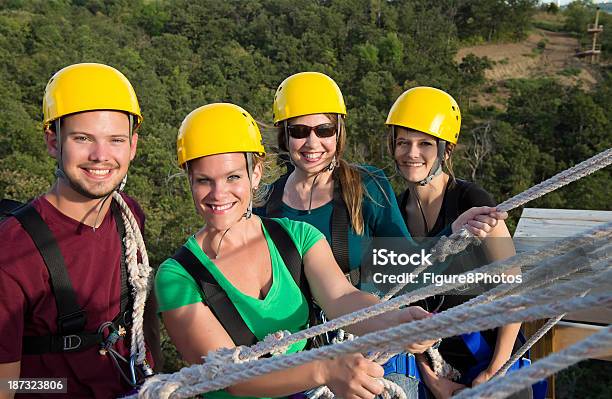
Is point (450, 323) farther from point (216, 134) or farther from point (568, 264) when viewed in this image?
point (216, 134)

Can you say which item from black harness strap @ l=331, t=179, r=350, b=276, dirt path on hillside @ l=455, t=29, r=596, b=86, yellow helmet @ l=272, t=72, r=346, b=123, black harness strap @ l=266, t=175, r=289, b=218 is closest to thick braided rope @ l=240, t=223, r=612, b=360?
black harness strap @ l=331, t=179, r=350, b=276

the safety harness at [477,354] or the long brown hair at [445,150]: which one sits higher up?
the long brown hair at [445,150]

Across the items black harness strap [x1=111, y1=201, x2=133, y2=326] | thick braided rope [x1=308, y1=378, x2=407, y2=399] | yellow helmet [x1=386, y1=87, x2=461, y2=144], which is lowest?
thick braided rope [x1=308, y1=378, x2=407, y2=399]

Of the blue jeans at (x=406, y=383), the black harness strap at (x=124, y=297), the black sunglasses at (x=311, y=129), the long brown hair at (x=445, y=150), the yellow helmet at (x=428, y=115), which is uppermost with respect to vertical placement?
the yellow helmet at (x=428, y=115)

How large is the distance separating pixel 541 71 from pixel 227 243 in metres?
55.6

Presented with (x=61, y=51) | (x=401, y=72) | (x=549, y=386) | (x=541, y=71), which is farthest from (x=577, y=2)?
(x=549, y=386)

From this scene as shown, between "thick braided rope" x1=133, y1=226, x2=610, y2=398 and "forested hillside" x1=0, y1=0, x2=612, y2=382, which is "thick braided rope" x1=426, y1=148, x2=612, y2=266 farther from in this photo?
"forested hillside" x1=0, y1=0, x2=612, y2=382

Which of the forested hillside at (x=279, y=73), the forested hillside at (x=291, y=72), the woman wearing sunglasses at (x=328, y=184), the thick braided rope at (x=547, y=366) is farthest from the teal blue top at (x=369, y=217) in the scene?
the forested hillside at (x=279, y=73)

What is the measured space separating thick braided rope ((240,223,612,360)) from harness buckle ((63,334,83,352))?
696 mm

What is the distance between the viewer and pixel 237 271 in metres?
1.75

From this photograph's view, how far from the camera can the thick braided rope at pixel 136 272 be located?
186 cm

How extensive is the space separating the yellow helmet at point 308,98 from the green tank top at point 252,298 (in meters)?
1.01

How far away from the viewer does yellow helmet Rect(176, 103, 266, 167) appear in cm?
180

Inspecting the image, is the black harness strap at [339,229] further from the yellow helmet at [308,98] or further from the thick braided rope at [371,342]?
the thick braided rope at [371,342]
